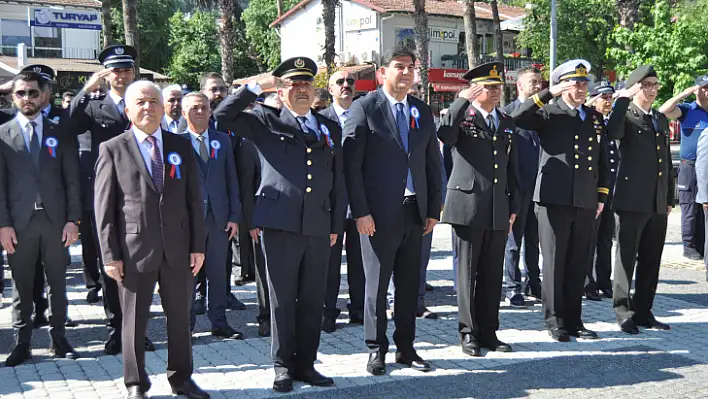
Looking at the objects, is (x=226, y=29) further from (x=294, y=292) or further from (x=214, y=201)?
(x=294, y=292)

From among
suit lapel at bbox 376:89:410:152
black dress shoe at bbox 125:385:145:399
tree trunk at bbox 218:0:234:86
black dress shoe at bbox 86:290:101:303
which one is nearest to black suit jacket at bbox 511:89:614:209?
suit lapel at bbox 376:89:410:152

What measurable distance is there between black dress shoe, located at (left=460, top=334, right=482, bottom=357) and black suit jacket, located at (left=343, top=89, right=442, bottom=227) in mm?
1247

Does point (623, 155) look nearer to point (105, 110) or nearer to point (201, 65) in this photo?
point (105, 110)

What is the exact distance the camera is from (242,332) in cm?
770

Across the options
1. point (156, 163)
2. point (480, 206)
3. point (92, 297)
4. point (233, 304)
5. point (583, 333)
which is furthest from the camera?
point (92, 297)

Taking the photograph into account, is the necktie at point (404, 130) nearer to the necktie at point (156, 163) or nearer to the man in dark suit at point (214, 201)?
the necktie at point (156, 163)

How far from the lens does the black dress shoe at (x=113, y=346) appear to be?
6.89m

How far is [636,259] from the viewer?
26.1 feet

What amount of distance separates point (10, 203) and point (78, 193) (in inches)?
20.8

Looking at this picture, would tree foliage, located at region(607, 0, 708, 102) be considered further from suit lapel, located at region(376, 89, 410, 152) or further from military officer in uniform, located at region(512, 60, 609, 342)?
suit lapel, located at region(376, 89, 410, 152)

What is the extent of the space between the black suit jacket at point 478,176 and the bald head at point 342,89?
1704 mm

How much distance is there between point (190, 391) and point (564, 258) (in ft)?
11.5

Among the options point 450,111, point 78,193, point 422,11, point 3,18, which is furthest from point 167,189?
point 3,18

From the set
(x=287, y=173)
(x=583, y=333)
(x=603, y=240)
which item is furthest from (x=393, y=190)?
(x=603, y=240)
